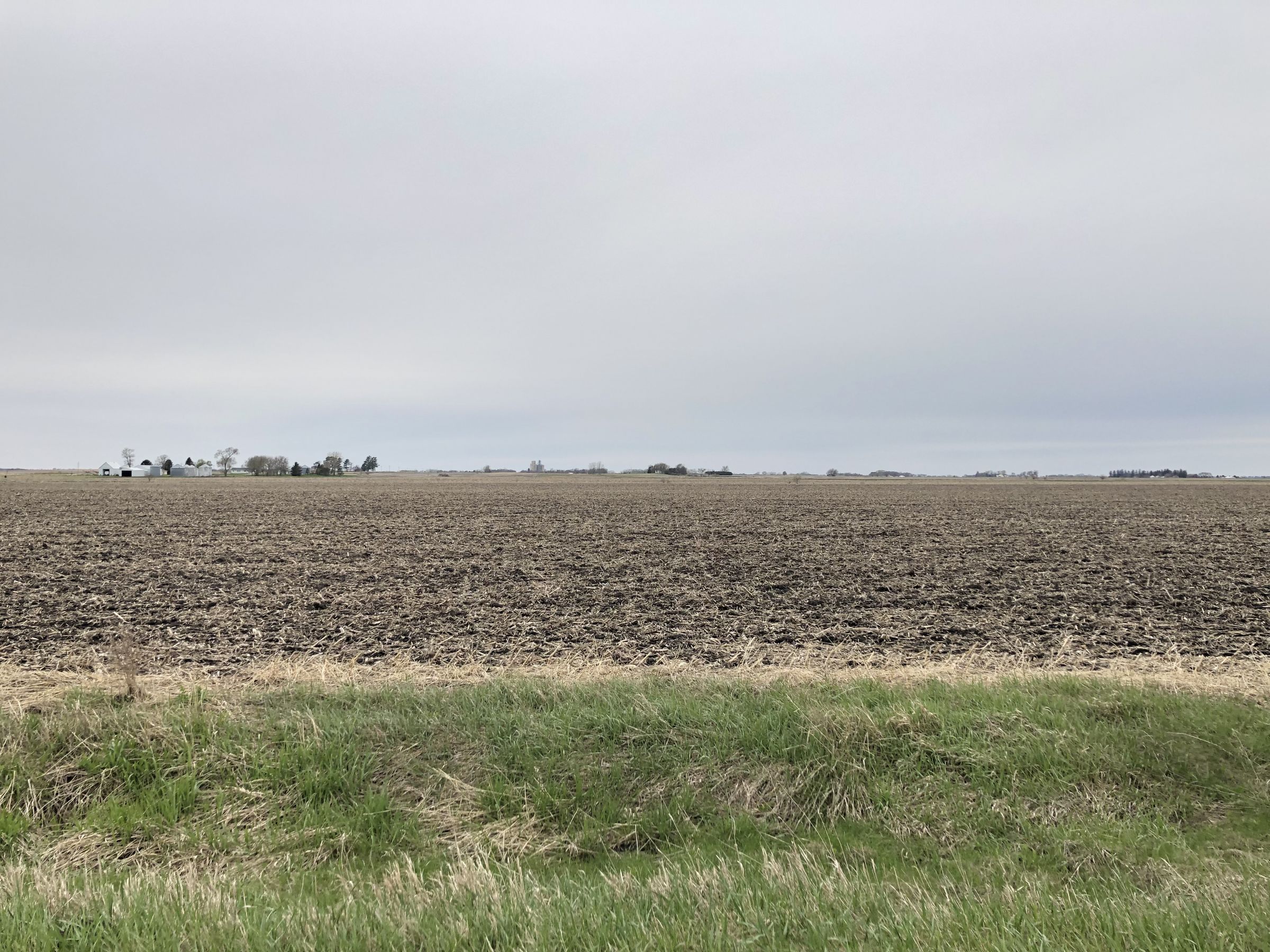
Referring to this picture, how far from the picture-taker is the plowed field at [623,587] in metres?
12.3

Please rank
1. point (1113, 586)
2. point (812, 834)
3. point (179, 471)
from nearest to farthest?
point (812, 834), point (1113, 586), point (179, 471)

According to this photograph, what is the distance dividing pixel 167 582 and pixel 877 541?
26718 mm

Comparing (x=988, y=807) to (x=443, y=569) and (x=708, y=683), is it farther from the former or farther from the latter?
(x=443, y=569)

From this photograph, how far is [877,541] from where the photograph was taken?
1189 inches

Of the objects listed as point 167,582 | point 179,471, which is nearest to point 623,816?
point 167,582

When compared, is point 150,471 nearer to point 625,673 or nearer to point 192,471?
point 192,471

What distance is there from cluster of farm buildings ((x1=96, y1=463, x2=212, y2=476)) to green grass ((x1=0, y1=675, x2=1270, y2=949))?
611ft

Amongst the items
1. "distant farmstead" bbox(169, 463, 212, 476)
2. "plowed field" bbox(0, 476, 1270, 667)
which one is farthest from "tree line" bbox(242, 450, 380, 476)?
"plowed field" bbox(0, 476, 1270, 667)

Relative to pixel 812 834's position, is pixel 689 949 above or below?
above

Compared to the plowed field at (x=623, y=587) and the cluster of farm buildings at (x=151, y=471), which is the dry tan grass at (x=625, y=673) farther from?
the cluster of farm buildings at (x=151, y=471)

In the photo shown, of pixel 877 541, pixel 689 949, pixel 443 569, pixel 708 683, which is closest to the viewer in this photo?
pixel 689 949

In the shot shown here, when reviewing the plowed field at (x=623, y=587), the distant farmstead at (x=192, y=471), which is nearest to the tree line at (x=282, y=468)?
the distant farmstead at (x=192, y=471)

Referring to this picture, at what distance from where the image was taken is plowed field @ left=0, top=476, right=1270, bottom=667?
40.3 ft

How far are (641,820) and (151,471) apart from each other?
202m
